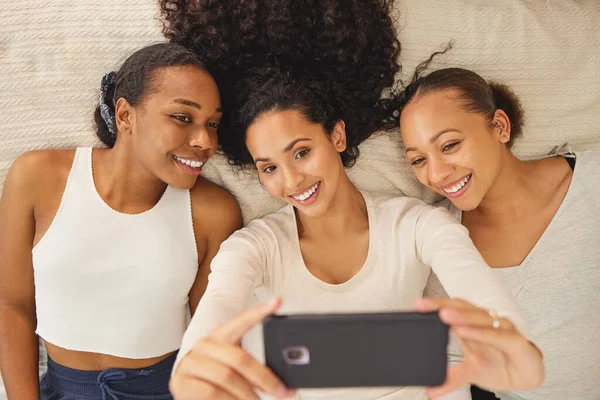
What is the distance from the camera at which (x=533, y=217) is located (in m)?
1.31

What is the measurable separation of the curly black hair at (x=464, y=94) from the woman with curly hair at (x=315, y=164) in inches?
1.9

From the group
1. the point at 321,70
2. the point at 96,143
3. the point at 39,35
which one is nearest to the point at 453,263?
the point at 321,70

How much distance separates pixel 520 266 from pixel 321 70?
2.24 ft

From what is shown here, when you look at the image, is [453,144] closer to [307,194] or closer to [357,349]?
[307,194]

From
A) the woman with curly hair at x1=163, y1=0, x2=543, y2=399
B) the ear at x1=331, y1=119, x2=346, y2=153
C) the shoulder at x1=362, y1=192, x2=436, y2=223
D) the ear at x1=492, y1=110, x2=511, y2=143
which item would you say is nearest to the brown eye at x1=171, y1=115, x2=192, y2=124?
the woman with curly hair at x1=163, y1=0, x2=543, y2=399

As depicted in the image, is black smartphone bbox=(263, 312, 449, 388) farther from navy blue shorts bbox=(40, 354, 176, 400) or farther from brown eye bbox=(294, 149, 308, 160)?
navy blue shorts bbox=(40, 354, 176, 400)

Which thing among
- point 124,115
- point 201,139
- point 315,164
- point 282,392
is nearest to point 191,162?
point 201,139

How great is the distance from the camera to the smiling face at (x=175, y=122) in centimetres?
116

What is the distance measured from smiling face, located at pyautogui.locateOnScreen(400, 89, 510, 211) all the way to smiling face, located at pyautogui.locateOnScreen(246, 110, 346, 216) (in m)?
0.20

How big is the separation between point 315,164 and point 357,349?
0.47 m

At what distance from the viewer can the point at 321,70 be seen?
1301mm

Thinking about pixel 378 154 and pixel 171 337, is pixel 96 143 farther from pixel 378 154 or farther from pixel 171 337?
pixel 378 154

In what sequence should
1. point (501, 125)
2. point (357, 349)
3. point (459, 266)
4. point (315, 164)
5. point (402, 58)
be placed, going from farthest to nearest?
point (402, 58) → point (501, 125) → point (315, 164) → point (459, 266) → point (357, 349)

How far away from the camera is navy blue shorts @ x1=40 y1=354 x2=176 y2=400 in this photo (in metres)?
1.33
